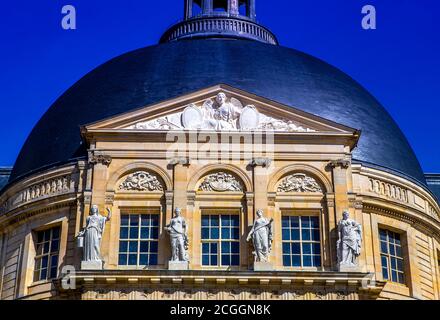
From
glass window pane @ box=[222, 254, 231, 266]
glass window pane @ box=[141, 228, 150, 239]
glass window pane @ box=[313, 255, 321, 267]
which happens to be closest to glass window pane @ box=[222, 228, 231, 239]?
glass window pane @ box=[222, 254, 231, 266]

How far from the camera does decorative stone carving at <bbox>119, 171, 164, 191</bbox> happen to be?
30.9 m

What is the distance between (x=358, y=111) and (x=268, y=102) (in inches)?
198

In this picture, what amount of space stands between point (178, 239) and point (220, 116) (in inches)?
188

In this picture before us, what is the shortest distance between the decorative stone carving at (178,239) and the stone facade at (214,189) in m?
0.40

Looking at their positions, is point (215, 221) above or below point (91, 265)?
above

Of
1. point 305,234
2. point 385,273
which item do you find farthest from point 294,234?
point 385,273

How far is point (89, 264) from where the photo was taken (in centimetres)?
2883

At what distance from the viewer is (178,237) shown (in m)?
29.3

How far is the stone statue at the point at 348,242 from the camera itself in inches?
1148

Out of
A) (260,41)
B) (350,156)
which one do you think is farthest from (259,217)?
(260,41)

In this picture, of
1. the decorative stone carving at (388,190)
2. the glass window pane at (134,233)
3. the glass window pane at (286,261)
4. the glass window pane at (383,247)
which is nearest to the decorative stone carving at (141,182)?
the glass window pane at (134,233)

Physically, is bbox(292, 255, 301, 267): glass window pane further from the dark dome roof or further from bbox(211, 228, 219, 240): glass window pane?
the dark dome roof

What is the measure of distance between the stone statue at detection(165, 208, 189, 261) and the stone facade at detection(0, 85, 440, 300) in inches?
16.6

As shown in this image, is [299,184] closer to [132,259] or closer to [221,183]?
[221,183]
